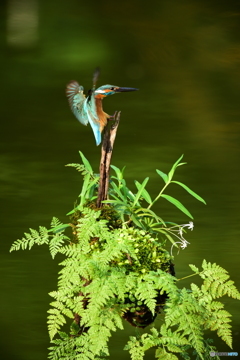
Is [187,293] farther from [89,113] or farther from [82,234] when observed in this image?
[89,113]

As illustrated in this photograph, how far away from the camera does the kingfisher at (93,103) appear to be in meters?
2.12

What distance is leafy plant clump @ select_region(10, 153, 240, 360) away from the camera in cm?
191

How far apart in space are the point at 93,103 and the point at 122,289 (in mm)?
584

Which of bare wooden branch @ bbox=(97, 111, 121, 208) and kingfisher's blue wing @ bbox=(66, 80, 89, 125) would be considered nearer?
bare wooden branch @ bbox=(97, 111, 121, 208)

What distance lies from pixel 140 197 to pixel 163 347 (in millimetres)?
479

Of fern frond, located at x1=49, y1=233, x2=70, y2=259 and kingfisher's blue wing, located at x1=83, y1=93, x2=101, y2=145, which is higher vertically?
kingfisher's blue wing, located at x1=83, y1=93, x2=101, y2=145

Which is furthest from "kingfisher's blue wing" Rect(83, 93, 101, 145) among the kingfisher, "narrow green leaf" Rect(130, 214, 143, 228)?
"narrow green leaf" Rect(130, 214, 143, 228)

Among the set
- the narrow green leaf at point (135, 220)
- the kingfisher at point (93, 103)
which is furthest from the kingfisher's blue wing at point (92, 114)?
the narrow green leaf at point (135, 220)

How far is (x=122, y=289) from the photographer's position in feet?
6.20

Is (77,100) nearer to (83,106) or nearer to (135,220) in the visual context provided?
(83,106)

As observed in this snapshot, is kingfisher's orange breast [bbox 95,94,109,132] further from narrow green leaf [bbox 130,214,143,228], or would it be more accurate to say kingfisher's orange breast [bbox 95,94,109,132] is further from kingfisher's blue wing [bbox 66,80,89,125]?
narrow green leaf [bbox 130,214,143,228]

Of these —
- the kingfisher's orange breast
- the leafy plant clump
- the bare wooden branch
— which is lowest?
the leafy plant clump

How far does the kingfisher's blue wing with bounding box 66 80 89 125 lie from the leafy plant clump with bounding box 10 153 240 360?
0.19 meters

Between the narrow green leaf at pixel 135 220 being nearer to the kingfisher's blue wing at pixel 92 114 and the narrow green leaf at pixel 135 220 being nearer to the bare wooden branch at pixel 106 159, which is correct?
the bare wooden branch at pixel 106 159
